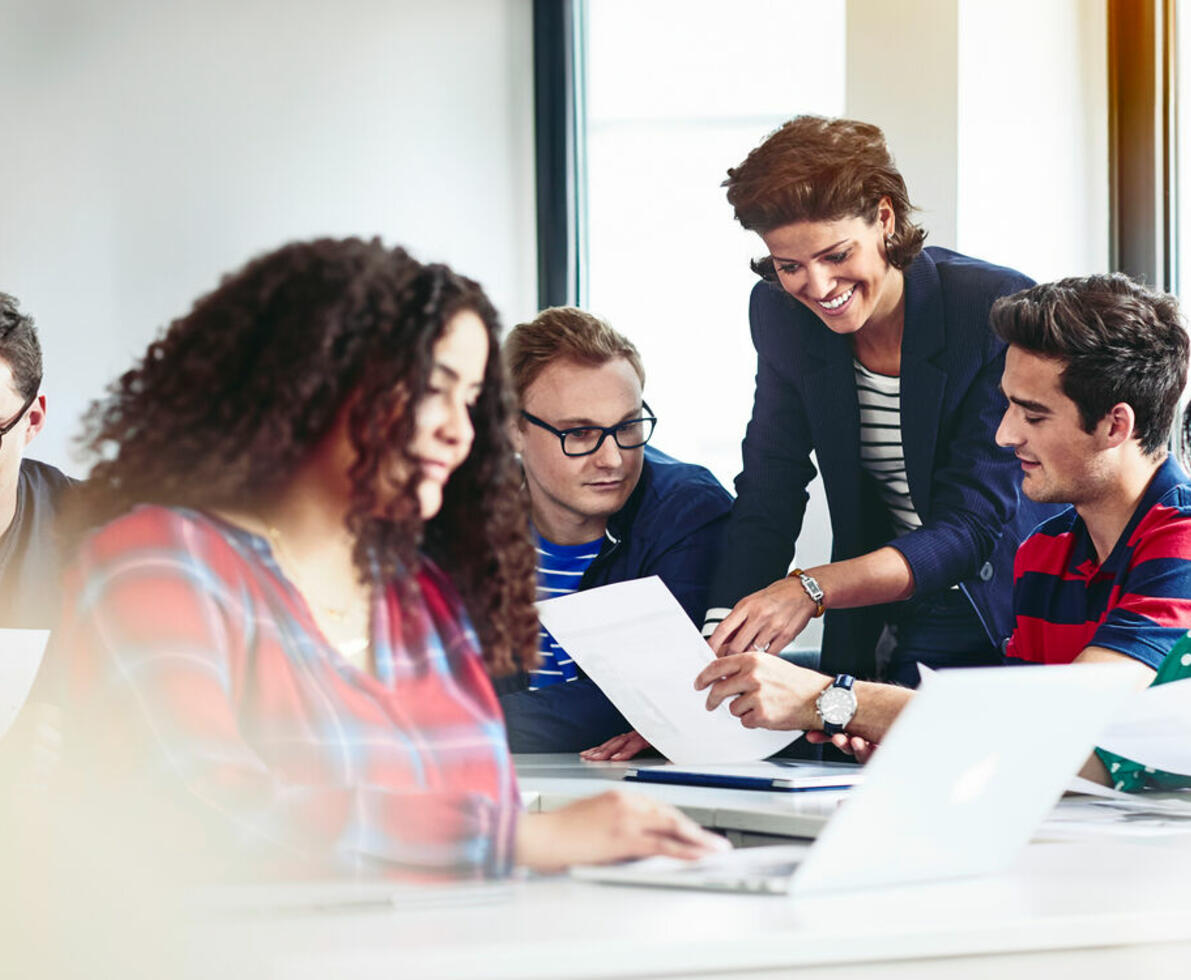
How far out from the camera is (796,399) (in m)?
2.43

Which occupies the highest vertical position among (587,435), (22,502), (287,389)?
(287,389)

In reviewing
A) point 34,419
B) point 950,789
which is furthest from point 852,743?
point 34,419

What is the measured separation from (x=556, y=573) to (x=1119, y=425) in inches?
37.0

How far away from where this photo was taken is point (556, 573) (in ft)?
7.59

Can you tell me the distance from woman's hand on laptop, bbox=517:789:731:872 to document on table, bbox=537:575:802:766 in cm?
77

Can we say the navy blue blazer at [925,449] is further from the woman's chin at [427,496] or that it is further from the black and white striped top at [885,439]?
the woman's chin at [427,496]

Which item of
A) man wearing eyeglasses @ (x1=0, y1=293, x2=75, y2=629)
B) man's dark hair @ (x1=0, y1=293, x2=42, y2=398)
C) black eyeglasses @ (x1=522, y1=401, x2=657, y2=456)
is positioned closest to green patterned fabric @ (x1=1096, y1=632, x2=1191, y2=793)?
black eyeglasses @ (x1=522, y1=401, x2=657, y2=456)

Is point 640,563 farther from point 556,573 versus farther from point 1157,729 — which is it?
point 1157,729

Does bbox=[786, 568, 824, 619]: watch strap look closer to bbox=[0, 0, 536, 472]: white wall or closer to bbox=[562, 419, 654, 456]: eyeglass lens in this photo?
bbox=[562, 419, 654, 456]: eyeglass lens

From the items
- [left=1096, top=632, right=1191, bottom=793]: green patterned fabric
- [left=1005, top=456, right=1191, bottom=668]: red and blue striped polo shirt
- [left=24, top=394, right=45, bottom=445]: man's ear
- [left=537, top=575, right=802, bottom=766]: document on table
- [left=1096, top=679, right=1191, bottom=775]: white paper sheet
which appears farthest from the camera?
[left=24, top=394, right=45, bottom=445]: man's ear

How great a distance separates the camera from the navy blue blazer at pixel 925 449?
7.30ft

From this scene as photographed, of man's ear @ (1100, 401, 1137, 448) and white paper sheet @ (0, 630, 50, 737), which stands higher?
man's ear @ (1100, 401, 1137, 448)

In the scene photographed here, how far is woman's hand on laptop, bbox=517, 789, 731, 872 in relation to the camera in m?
0.94

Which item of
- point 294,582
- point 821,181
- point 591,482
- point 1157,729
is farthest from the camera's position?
point 591,482
